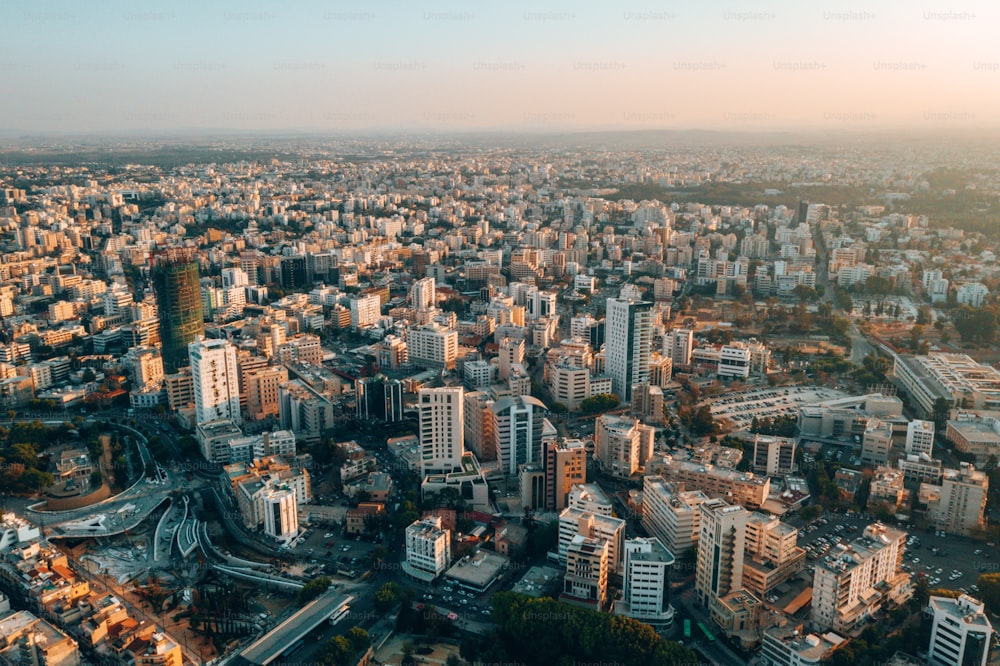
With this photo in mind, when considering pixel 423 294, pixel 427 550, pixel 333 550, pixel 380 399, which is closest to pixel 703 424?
pixel 380 399

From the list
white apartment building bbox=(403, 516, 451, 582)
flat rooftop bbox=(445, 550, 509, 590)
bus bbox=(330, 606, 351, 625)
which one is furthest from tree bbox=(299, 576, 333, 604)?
flat rooftop bbox=(445, 550, 509, 590)

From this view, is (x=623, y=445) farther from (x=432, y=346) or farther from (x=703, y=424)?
(x=432, y=346)

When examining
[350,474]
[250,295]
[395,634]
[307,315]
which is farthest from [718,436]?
[250,295]

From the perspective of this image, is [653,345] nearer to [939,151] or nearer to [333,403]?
[333,403]

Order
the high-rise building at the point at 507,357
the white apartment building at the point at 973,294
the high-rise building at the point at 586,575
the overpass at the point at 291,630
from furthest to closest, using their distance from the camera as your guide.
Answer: the white apartment building at the point at 973,294
the high-rise building at the point at 507,357
the high-rise building at the point at 586,575
the overpass at the point at 291,630

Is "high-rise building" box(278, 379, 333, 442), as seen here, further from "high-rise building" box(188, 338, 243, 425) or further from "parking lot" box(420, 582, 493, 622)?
"parking lot" box(420, 582, 493, 622)

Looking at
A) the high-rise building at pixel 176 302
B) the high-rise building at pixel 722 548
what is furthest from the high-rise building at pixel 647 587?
the high-rise building at pixel 176 302

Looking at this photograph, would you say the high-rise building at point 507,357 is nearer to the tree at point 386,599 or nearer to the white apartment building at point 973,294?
the tree at point 386,599
